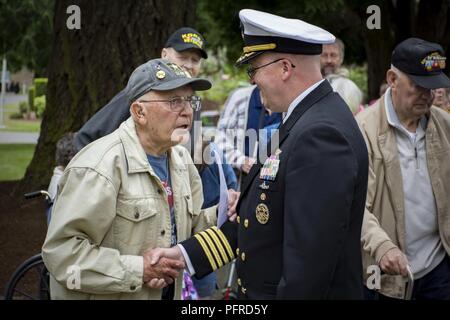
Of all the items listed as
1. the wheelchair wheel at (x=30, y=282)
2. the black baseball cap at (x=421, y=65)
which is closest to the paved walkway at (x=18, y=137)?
the wheelchair wheel at (x=30, y=282)

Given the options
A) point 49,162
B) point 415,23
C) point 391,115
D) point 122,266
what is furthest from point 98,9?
point 415,23

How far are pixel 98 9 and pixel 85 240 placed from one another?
5.47 m

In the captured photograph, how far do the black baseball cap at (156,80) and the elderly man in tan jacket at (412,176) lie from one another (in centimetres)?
128

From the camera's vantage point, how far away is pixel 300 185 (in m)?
2.81

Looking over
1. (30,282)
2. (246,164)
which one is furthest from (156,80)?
(30,282)

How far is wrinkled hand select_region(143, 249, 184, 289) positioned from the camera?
350 centimetres

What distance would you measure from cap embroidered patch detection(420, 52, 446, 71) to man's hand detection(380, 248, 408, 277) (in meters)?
1.11

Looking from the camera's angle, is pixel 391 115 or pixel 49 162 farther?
pixel 49 162

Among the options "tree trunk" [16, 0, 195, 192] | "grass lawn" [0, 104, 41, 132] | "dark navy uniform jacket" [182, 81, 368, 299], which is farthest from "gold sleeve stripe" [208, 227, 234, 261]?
"grass lawn" [0, 104, 41, 132]

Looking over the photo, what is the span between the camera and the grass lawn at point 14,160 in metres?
16.5

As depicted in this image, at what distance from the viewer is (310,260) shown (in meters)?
2.77

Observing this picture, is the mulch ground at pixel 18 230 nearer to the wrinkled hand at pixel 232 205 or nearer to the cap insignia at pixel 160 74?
the wrinkled hand at pixel 232 205

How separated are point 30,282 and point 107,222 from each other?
330 centimetres

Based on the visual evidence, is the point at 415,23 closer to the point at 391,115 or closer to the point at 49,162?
the point at 49,162
